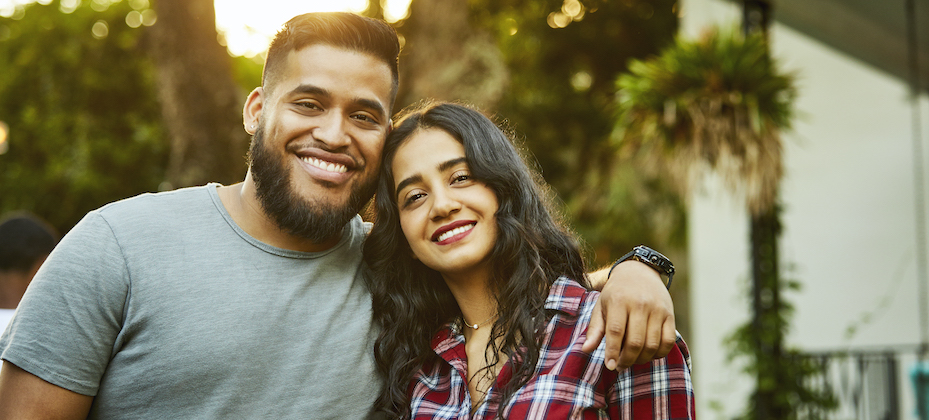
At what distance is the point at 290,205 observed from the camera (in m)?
2.07

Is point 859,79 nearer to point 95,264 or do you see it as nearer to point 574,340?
point 574,340

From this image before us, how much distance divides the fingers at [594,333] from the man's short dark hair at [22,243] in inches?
138

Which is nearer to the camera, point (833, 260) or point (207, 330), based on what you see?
point (207, 330)

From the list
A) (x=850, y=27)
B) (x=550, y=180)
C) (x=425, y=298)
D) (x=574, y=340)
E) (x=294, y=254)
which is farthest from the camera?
(x=550, y=180)

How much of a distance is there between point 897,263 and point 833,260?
554 millimetres

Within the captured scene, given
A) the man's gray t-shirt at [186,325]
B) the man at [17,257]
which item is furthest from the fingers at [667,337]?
the man at [17,257]

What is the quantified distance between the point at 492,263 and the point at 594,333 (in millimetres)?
547

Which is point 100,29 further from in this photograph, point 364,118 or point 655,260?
point 655,260

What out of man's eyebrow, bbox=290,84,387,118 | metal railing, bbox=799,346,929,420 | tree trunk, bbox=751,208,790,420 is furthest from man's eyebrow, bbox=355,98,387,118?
metal railing, bbox=799,346,929,420

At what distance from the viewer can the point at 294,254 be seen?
2.09m

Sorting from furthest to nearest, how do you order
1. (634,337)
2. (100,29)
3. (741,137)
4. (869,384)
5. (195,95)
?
(100,29), (195,95), (869,384), (741,137), (634,337)

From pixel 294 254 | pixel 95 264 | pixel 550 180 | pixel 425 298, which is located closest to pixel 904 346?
pixel 550 180

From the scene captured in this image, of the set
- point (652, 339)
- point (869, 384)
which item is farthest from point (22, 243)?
point (869, 384)

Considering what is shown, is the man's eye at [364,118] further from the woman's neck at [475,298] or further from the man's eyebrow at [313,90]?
the woman's neck at [475,298]
